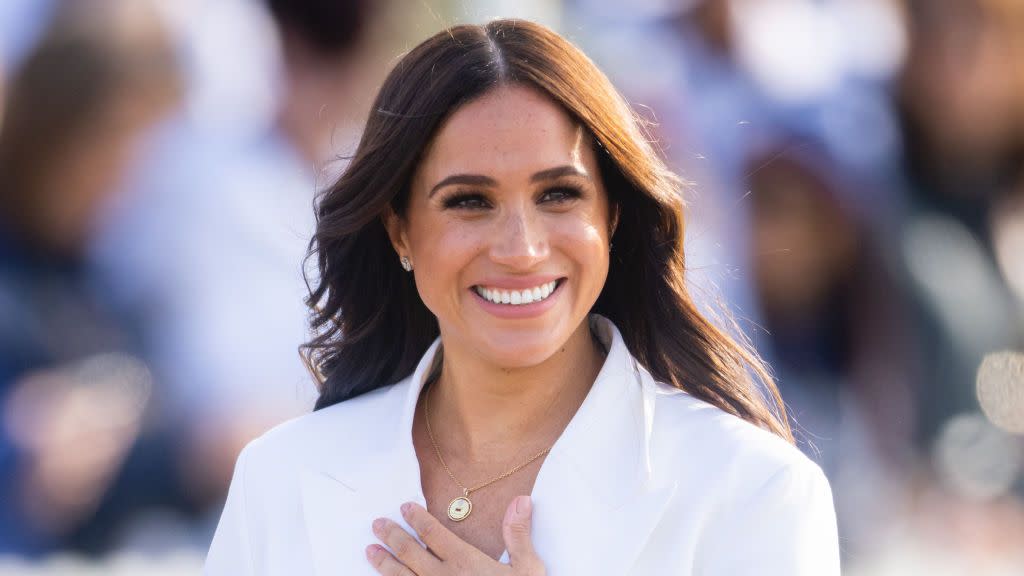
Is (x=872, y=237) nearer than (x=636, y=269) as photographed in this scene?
No

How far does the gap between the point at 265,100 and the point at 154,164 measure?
44 centimetres

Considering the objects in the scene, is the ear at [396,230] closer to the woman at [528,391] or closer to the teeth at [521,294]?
the woman at [528,391]

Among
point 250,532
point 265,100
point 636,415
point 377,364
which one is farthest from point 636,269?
point 265,100

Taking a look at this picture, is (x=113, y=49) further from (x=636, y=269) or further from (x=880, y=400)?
(x=880, y=400)

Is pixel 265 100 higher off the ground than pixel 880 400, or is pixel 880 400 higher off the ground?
pixel 265 100

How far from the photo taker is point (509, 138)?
7.37ft

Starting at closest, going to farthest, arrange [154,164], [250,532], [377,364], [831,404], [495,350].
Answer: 1. [495,350]
2. [250,532]
3. [377,364]
4. [154,164]
5. [831,404]

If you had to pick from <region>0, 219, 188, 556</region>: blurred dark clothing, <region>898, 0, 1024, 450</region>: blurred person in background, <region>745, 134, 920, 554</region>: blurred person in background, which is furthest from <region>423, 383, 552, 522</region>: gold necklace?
<region>898, 0, 1024, 450</region>: blurred person in background

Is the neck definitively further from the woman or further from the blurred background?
the blurred background

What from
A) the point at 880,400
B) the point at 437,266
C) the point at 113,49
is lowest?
the point at 880,400

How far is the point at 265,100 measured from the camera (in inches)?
180

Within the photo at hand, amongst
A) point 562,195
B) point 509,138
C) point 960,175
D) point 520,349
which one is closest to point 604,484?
point 520,349

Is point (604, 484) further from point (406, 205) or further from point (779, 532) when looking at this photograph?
point (406, 205)

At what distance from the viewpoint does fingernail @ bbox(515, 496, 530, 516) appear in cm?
222
